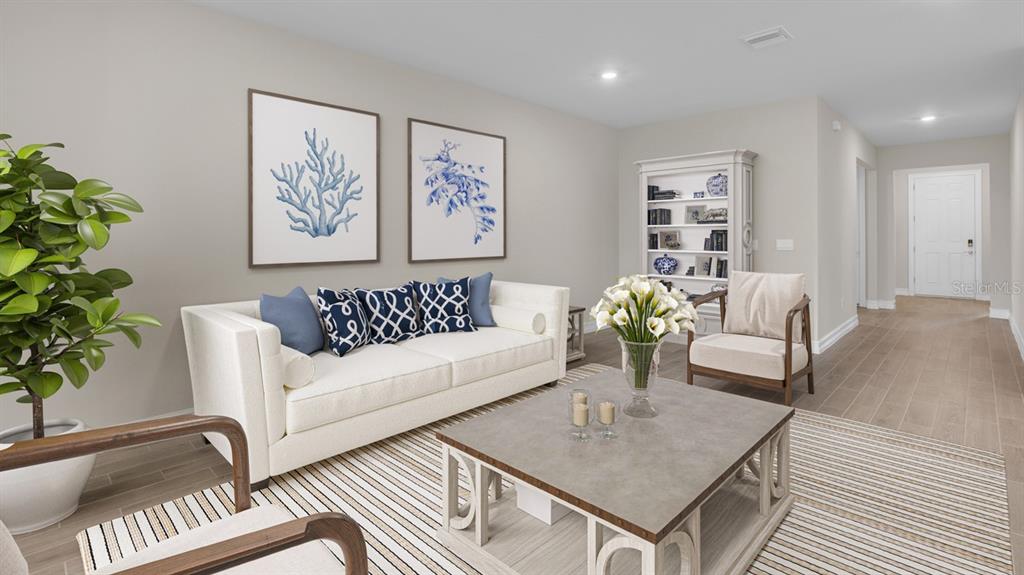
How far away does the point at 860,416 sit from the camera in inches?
131

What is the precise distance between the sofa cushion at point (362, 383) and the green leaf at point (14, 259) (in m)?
1.11

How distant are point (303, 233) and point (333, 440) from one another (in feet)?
5.33

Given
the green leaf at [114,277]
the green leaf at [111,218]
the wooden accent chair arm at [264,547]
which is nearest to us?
the wooden accent chair arm at [264,547]

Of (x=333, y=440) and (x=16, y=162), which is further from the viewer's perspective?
(x=333, y=440)

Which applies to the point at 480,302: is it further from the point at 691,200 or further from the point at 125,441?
the point at 691,200

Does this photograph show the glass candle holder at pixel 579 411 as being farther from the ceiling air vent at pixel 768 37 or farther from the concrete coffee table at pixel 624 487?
the ceiling air vent at pixel 768 37

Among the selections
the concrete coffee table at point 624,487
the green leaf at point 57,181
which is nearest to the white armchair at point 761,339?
the concrete coffee table at point 624,487

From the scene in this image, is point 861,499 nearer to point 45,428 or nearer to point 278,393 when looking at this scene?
point 278,393

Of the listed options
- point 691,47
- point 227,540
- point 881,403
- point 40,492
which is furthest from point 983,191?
point 40,492

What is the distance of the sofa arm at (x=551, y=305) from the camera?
3.88m

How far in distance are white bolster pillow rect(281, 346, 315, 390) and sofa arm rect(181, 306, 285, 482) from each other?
49 millimetres

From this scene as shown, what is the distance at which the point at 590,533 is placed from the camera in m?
1.47

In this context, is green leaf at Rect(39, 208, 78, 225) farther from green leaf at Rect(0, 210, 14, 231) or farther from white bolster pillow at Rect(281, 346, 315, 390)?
white bolster pillow at Rect(281, 346, 315, 390)

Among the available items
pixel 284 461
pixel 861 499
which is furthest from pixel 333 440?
pixel 861 499
